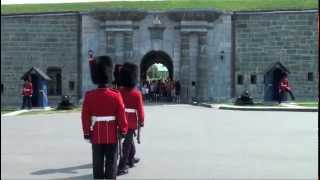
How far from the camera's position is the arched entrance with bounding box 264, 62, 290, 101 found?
104 ft

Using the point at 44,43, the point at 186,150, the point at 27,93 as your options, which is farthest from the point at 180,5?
the point at 186,150

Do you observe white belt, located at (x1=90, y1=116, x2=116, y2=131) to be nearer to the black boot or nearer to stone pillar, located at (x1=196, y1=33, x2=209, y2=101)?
the black boot

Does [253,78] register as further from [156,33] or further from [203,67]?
[156,33]

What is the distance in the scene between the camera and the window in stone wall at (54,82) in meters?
38.1

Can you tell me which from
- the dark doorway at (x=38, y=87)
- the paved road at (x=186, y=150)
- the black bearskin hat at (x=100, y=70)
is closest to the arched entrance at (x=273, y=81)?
the dark doorway at (x=38, y=87)

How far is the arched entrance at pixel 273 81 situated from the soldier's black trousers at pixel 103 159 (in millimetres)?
24472

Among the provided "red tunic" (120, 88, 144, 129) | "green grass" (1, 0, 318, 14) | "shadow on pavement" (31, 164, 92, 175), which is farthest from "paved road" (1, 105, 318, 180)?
"green grass" (1, 0, 318, 14)

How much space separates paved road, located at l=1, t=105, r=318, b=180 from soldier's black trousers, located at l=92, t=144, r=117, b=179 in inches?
44.5

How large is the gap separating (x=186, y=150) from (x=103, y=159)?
429cm

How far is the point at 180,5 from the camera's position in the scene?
134 ft

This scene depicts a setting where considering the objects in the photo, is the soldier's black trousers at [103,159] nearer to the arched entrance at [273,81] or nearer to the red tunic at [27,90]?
the red tunic at [27,90]

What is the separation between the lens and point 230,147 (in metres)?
12.6

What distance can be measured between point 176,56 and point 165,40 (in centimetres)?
115

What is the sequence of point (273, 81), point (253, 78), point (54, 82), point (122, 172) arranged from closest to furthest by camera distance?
1. point (122, 172)
2. point (273, 81)
3. point (253, 78)
4. point (54, 82)
